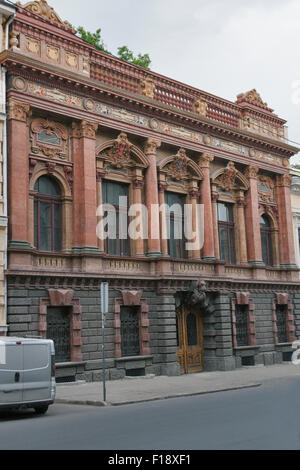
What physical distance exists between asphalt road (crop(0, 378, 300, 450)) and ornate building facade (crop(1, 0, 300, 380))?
7043mm

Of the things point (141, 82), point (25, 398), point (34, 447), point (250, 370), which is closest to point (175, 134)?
point (141, 82)

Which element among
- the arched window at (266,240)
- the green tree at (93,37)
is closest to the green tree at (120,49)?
the green tree at (93,37)

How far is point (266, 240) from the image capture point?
111 ft

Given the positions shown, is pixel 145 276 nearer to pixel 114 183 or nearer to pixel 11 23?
pixel 114 183

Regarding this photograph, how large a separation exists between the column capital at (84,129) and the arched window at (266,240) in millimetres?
13651

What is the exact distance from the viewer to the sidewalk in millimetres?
16828

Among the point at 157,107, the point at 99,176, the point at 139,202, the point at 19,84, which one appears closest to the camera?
the point at 19,84

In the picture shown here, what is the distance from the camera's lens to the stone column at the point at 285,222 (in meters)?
33.9

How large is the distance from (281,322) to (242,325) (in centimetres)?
399

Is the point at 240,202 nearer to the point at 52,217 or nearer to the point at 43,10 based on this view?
the point at 52,217

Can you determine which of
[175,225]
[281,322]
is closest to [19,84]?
[175,225]

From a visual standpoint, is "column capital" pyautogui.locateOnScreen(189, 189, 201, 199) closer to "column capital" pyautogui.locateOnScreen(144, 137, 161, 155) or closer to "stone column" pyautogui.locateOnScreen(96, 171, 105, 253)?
"column capital" pyautogui.locateOnScreen(144, 137, 161, 155)

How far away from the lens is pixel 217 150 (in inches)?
1187

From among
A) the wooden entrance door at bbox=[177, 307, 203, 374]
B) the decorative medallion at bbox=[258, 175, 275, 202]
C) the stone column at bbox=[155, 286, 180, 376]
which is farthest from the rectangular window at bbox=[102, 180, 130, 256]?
the decorative medallion at bbox=[258, 175, 275, 202]
